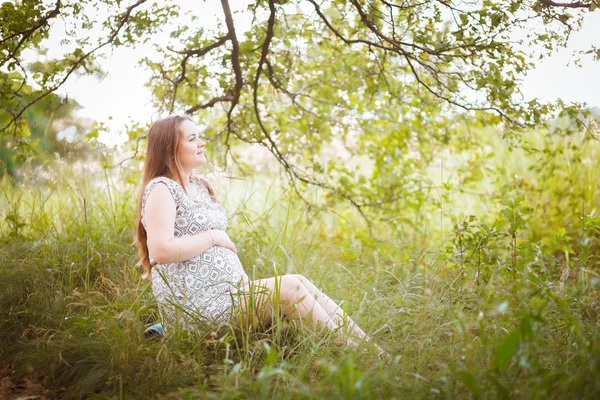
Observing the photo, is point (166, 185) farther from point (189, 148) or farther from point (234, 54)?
point (234, 54)

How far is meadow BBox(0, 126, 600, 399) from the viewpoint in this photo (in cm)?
183

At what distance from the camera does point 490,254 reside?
3.05 metres

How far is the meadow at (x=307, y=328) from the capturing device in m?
1.83

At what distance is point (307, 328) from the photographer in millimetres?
2338

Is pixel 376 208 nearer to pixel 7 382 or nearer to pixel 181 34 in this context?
pixel 181 34

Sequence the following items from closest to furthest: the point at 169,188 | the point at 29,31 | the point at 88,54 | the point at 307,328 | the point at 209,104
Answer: the point at 307,328 → the point at 169,188 → the point at 29,31 → the point at 88,54 → the point at 209,104

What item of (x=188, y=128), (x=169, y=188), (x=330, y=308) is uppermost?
(x=188, y=128)

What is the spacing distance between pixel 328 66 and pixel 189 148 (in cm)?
190

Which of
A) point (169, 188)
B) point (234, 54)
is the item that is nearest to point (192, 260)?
point (169, 188)

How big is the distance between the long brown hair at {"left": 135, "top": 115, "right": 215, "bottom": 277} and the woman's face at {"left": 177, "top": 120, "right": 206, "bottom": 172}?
0.02 metres

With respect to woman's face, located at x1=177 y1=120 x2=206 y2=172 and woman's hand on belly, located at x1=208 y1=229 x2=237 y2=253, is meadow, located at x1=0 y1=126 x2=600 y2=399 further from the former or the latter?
woman's face, located at x1=177 y1=120 x2=206 y2=172

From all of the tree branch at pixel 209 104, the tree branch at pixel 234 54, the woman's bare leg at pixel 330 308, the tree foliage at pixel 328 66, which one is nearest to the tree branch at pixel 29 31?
the tree foliage at pixel 328 66

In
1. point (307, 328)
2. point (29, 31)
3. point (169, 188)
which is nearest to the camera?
point (307, 328)

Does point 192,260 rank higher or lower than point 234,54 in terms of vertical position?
lower
